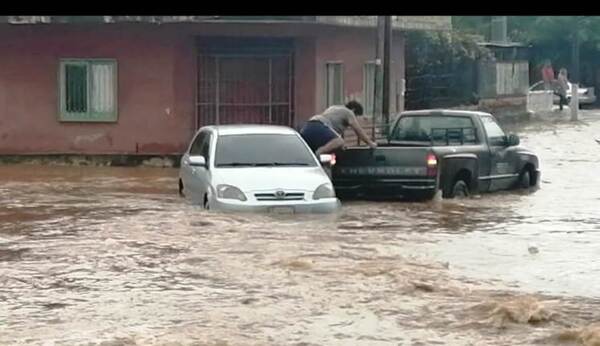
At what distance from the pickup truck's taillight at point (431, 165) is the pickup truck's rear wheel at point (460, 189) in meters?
0.90

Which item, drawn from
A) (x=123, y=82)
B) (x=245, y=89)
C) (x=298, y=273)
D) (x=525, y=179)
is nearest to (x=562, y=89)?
(x=245, y=89)

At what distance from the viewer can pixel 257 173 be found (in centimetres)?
1498

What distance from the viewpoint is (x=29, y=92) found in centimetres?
2533

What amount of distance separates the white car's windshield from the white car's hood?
275 millimetres

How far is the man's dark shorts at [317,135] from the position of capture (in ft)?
57.0

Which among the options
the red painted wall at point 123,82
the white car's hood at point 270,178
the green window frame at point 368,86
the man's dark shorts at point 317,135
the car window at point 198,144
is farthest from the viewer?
the green window frame at point 368,86

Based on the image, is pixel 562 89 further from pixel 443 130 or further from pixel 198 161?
pixel 198 161

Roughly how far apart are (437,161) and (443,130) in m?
1.56

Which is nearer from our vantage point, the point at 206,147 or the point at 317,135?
the point at 206,147

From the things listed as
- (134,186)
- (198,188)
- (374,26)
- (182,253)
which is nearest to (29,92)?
(134,186)

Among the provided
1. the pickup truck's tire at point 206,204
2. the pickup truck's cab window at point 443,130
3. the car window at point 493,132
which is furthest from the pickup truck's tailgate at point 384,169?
the pickup truck's tire at point 206,204

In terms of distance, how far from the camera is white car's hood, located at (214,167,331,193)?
14711 millimetres

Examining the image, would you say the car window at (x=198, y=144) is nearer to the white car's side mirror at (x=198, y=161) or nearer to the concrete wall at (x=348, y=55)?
the white car's side mirror at (x=198, y=161)

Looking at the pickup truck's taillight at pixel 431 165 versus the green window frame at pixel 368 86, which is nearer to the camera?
the pickup truck's taillight at pixel 431 165
